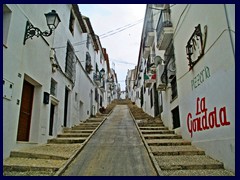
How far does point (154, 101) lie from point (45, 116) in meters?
7.52

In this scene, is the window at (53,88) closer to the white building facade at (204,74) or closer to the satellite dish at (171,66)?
the white building facade at (204,74)

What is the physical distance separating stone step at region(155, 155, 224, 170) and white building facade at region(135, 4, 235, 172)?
0.19m

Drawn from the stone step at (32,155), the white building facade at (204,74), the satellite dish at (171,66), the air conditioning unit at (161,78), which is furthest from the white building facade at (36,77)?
the satellite dish at (171,66)

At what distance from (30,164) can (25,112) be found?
2298 mm

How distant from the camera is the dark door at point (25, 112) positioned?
626 centimetres

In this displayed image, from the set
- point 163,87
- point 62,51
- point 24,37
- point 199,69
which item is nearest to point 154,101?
point 163,87

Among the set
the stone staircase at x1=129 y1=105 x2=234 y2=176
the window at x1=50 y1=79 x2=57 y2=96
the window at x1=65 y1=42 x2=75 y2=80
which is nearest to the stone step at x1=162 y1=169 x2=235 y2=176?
the stone staircase at x1=129 y1=105 x2=234 y2=176

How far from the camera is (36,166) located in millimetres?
4379

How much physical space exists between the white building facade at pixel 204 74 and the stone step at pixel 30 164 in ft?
11.5

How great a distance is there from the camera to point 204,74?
5508 mm

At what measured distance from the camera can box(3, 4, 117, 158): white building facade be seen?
5.08 m

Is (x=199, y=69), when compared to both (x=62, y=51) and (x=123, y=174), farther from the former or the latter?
(x=62, y=51)

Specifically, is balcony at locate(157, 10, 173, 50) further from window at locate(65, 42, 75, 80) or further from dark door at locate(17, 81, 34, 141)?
dark door at locate(17, 81, 34, 141)
